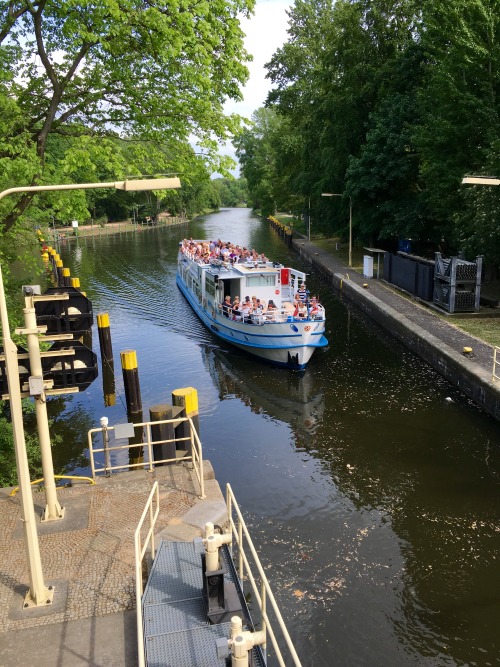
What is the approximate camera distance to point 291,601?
396 inches

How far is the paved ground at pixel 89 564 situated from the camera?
23.0 feet

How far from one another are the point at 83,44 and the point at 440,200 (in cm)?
2198

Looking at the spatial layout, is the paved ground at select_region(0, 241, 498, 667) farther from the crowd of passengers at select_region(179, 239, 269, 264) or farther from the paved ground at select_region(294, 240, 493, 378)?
the crowd of passengers at select_region(179, 239, 269, 264)

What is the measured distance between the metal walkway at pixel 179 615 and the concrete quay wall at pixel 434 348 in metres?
11.8

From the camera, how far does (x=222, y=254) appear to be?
32594 mm

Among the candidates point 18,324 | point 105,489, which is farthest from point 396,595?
point 18,324

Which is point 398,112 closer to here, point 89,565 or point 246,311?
point 246,311

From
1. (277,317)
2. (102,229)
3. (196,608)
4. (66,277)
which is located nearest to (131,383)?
(277,317)

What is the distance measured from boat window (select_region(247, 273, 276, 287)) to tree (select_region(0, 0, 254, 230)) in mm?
11605

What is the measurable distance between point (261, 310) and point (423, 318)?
7.71m

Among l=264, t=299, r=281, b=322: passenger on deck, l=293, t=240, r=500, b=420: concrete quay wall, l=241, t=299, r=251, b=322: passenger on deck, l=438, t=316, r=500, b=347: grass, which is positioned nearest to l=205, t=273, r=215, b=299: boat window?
l=241, t=299, r=251, b=322: passenger on deck

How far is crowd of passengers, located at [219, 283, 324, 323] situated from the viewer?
2264 cm

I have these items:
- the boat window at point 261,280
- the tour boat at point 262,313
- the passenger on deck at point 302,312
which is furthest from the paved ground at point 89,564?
the boat window at point 261,280

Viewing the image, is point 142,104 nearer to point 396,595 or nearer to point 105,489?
point 105,489
